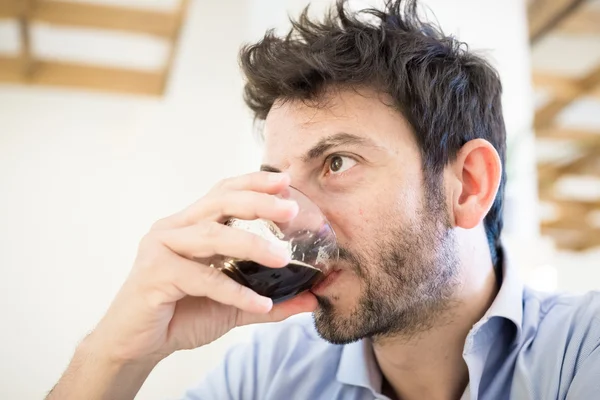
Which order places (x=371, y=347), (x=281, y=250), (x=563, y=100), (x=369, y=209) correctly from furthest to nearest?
1. (x=563, y=100)
2. (x=371, y=347)
3. (x=369, y=209)
4. (x=281, y=250)

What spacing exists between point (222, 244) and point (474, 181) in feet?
2.12

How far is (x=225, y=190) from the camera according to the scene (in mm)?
985

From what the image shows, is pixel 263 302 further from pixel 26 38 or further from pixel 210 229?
pixel 26 38

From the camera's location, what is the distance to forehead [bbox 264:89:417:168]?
3.94 ft

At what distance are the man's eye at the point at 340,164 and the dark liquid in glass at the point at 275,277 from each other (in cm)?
23

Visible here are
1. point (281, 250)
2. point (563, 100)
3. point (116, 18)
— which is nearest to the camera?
point (281, 250)

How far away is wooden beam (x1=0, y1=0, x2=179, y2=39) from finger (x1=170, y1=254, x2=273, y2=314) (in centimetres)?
268

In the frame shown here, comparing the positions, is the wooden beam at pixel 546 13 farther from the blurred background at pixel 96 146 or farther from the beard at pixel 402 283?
the beard at pixel 402 283

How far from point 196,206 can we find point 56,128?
3.53 m

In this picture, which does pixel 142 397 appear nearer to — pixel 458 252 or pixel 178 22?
pixel 178 22

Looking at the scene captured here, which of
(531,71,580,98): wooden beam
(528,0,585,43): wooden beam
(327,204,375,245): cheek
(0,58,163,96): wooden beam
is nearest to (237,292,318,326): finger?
(327,204,375,245): cheek

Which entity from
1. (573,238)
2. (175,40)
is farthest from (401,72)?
(573,238)

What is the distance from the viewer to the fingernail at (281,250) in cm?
90

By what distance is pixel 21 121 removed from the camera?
165 inches
